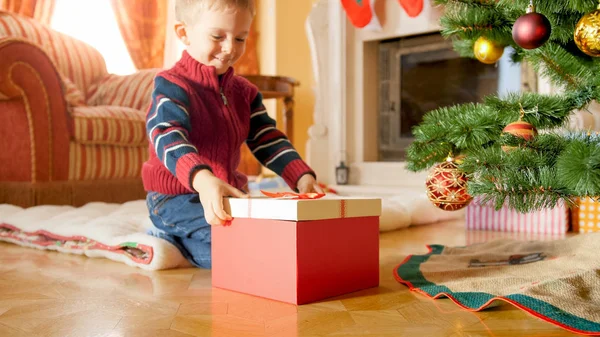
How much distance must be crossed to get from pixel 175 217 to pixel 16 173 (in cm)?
115

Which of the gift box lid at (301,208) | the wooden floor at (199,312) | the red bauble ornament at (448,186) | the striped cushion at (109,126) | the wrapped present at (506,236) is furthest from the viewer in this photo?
the striped cushion at (109,126)

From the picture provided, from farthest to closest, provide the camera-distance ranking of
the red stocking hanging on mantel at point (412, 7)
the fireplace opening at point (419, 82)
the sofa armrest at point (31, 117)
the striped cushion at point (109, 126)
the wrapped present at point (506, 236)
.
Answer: the fireplace opening at point (419, 82) < the red stocking hanging on mantel at point (412, 7) < the striped cushion at point (109, 126) < the sofa armrest at point (31, 117) < the wrapped present at point (506, 236)

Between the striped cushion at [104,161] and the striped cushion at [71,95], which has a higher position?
the striped cushion at [71,95]

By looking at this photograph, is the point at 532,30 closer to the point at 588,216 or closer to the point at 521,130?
the point at 521,130

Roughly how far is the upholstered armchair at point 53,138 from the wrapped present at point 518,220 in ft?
4.65

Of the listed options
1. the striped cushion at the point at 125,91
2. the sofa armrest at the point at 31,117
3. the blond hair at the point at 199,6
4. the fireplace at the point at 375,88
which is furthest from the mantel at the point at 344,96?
the blond hair at the point at 199,6

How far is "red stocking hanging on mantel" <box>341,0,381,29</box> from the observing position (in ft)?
9.21

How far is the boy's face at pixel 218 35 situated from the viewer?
1.05 m

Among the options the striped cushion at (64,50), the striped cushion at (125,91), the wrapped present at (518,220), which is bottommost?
the wrapped present at (518,220)

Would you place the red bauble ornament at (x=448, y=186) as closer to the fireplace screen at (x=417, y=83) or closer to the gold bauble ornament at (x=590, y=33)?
the gold bauble ornament at (x=590, y=33)

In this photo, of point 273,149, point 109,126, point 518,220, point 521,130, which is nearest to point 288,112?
point 109,126

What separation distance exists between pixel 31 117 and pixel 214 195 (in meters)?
1.38

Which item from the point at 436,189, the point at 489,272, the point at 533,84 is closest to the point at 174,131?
the point at 436,189

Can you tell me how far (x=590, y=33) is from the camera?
773 mm
